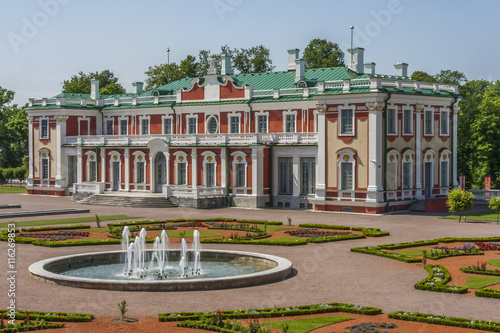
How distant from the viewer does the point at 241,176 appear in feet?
177

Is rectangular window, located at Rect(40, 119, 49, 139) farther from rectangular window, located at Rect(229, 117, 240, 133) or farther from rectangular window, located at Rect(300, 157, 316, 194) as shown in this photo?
rectangular window, located at Rect(300, 157, 316, 194)

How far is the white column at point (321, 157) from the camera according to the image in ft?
164

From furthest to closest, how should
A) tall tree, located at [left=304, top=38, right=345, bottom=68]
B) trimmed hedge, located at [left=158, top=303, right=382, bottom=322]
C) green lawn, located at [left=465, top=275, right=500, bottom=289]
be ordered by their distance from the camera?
tall tree, located at [left=304, top=38, right=345, bottom=68] < green lawn, located at [left=465, top=275, right=500, bottom=289] < trimmed hedge, located at [left=158, top=303, right=382, bottom=322]

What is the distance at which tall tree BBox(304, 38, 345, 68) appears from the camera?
8281cm

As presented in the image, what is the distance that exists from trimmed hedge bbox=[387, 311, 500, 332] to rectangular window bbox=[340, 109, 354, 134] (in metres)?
30.4

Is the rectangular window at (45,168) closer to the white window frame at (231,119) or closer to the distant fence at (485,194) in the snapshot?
the white window frame at (231,119)

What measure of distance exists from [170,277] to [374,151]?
2581 cm

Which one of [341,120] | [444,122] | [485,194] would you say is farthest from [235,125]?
[485,194]

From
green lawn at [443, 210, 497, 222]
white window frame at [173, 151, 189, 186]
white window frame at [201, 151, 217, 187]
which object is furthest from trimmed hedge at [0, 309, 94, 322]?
white window frame at [173, 151, 189, 186]

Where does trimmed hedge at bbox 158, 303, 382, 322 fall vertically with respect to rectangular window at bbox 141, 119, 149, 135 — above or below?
below

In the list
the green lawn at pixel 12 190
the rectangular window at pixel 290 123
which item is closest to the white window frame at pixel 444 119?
the rectangular window at pixel 290 123

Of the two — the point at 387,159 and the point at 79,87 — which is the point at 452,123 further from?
the point at 79,87

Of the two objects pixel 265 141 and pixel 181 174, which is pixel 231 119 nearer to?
pixel 265 141

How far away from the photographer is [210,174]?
55.8 metres
